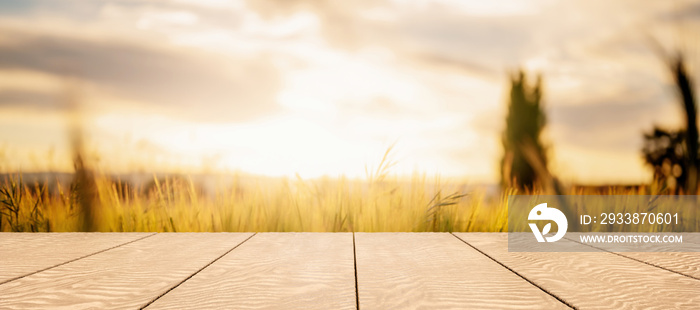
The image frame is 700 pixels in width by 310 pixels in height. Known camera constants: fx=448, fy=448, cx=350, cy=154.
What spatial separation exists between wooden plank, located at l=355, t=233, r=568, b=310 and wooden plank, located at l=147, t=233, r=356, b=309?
0.10 metres

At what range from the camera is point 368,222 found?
4.13m

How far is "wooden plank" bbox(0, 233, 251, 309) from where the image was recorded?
1.83 metres

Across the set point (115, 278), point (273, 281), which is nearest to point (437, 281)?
point (273, 281)

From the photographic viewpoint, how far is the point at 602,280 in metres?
2.19

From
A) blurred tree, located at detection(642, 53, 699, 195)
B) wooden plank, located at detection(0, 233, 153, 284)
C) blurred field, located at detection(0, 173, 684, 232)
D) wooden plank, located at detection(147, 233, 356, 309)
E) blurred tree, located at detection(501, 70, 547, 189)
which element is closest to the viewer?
wooden plank, located at detection(147, 233, 356, 309)

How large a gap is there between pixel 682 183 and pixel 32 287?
6477 mm

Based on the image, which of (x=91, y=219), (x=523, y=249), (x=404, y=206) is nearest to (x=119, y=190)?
(x=91, y=219)

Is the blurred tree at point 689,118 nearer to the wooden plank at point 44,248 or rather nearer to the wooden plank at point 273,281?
the wooden plank at point 273,281

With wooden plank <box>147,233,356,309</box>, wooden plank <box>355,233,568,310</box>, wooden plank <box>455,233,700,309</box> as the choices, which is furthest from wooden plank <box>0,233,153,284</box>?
wooden plank <box>455,233,700,309</box>

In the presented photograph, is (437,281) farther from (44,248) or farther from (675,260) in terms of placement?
(44,248)

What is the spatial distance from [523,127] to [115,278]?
31.4ft

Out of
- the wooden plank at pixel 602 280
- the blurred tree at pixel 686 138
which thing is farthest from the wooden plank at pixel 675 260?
the blurred tree at pixel 686 138

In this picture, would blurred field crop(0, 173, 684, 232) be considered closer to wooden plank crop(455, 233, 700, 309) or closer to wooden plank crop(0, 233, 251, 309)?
wooden plank crop(0, 233, 251, 309)

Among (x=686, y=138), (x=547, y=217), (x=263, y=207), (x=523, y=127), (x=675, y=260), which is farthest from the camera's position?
(x=523, y=127)
